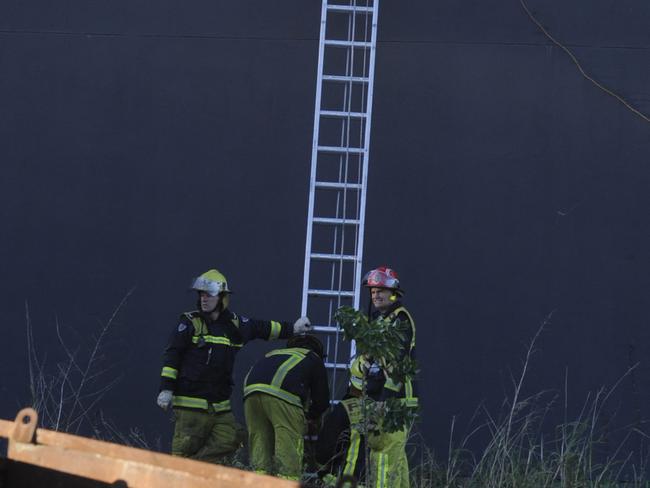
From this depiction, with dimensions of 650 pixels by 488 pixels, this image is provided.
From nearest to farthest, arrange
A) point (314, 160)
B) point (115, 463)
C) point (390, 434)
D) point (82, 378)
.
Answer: point (115, 463) → point (390, 434) → point (314, 160) → point (82, 378)

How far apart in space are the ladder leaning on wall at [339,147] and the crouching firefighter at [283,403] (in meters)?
0.83

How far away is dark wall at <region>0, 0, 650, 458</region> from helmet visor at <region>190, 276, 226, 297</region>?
38.6 inches

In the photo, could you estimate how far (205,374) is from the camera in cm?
672

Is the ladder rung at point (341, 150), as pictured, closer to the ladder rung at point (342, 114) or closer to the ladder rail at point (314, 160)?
the ladder rail at point (314, 160)

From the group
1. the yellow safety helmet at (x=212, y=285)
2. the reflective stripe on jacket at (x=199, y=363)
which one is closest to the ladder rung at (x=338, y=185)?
the yellow safety helmet at (x=212, y=285)

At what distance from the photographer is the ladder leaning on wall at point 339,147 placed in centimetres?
740

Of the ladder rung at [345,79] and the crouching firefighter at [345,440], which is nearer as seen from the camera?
the crouching firefighter at [345,440]

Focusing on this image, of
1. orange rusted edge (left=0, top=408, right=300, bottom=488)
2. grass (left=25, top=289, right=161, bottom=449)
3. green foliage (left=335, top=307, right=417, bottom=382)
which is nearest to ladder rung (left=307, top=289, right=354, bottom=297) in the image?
grass (left=25, top=289, right=161, bottom=449)

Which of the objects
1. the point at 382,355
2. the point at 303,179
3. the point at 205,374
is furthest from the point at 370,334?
the point at 303,179

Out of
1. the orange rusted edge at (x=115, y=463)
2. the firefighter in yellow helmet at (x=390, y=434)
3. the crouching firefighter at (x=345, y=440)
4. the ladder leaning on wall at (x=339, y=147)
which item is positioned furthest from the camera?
the ladder leaning on wall at (x=339, y=147)

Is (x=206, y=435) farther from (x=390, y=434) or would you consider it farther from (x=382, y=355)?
(x=382, y=355)

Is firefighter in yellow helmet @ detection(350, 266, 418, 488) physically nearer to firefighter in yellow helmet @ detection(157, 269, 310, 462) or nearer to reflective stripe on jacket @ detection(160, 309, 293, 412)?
firefighter in yellow helmet @ detection(157, 269, 310, 462)

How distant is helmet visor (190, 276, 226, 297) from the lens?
678 centimetres

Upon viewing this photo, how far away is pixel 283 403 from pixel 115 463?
3.68m
